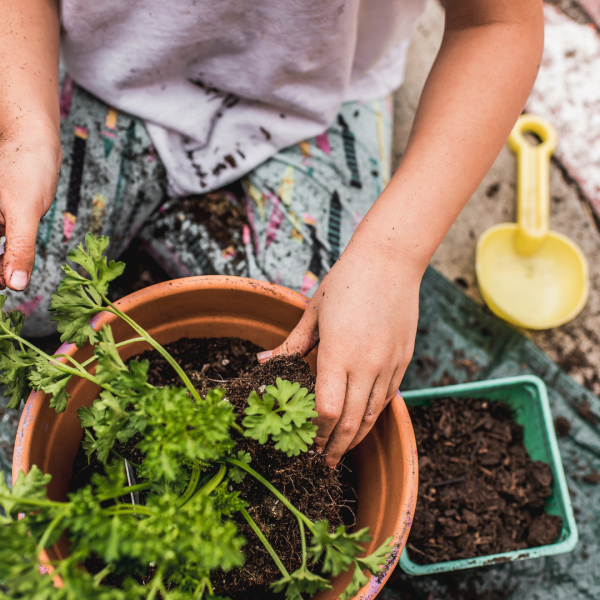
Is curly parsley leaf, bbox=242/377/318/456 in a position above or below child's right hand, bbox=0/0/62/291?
below

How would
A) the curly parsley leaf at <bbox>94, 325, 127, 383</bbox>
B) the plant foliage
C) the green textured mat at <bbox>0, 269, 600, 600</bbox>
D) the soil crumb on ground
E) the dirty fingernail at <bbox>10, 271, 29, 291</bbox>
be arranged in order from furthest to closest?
the soil crumb on ground, the green textured mat at <bbox>0, 269, 600, 600</bbox>, the dirty fingernail at <bbox>10, 271, 29, 291</bbox>, the curly parsley leaf at <bbox>94, 325, 127, 383</bbox>, the plant foliage

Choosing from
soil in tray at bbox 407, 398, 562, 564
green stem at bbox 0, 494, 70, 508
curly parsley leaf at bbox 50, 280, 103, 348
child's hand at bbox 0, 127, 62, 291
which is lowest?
soil in tray at bbox 407, 398, 562, 564

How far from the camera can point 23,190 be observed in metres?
0.92

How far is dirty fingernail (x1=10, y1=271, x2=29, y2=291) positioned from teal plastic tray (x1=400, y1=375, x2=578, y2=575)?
104 cm

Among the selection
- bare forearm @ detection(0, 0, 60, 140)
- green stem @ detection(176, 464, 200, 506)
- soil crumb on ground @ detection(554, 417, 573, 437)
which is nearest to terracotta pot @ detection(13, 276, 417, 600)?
green stem @ detection(176, 464, 200, 506)

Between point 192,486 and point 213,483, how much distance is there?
0.04 meters

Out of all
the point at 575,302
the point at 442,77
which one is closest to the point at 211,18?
the point at 442,77

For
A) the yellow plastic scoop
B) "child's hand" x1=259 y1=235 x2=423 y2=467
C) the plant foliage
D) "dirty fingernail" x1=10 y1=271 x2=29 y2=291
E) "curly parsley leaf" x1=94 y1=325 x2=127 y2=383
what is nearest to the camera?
the plant foliage

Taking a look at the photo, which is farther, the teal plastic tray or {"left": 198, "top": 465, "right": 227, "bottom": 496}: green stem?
the teal plastic tray

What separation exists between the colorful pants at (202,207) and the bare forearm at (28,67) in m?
0.28

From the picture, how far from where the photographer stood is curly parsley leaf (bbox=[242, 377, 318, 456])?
2.68ft

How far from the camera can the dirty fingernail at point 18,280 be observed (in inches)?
34.1

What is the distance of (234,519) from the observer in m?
0.96

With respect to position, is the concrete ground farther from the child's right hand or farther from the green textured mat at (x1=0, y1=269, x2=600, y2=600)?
the child's right hand
